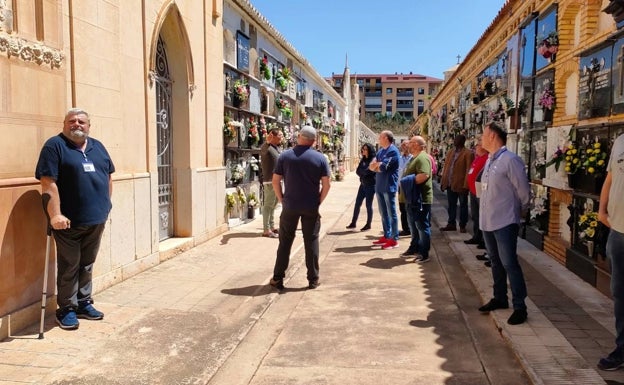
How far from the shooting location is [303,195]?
19.4 feet

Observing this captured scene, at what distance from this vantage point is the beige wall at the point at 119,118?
14.4 ft

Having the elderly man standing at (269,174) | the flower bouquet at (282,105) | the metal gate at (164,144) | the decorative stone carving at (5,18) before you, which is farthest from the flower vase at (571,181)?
the flower bouquet at (282,105)

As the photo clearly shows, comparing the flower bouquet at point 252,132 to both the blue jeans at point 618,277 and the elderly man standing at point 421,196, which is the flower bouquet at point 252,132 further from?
the blue jeans at point 618,277

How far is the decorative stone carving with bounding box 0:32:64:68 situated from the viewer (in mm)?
4227

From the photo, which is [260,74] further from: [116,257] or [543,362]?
[543,362]

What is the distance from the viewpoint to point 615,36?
5.63 m

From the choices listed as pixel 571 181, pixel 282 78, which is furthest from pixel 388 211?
pixel 282 78

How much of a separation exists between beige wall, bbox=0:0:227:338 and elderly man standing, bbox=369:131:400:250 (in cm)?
286

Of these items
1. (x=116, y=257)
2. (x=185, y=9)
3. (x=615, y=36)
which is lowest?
(x=116, y=257)

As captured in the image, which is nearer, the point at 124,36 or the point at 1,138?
the point at 1,138

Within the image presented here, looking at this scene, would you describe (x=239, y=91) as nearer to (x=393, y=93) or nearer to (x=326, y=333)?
(x=326, y=333)

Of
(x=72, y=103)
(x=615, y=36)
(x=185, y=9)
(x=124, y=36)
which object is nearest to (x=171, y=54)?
(x=185, y=9)

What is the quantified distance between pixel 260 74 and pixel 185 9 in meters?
4.67

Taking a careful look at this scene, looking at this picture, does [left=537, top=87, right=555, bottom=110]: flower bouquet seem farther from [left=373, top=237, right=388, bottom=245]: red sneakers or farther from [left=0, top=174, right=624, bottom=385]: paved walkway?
[left=373, top=237, right=388, bottom=245]: red sneakers
